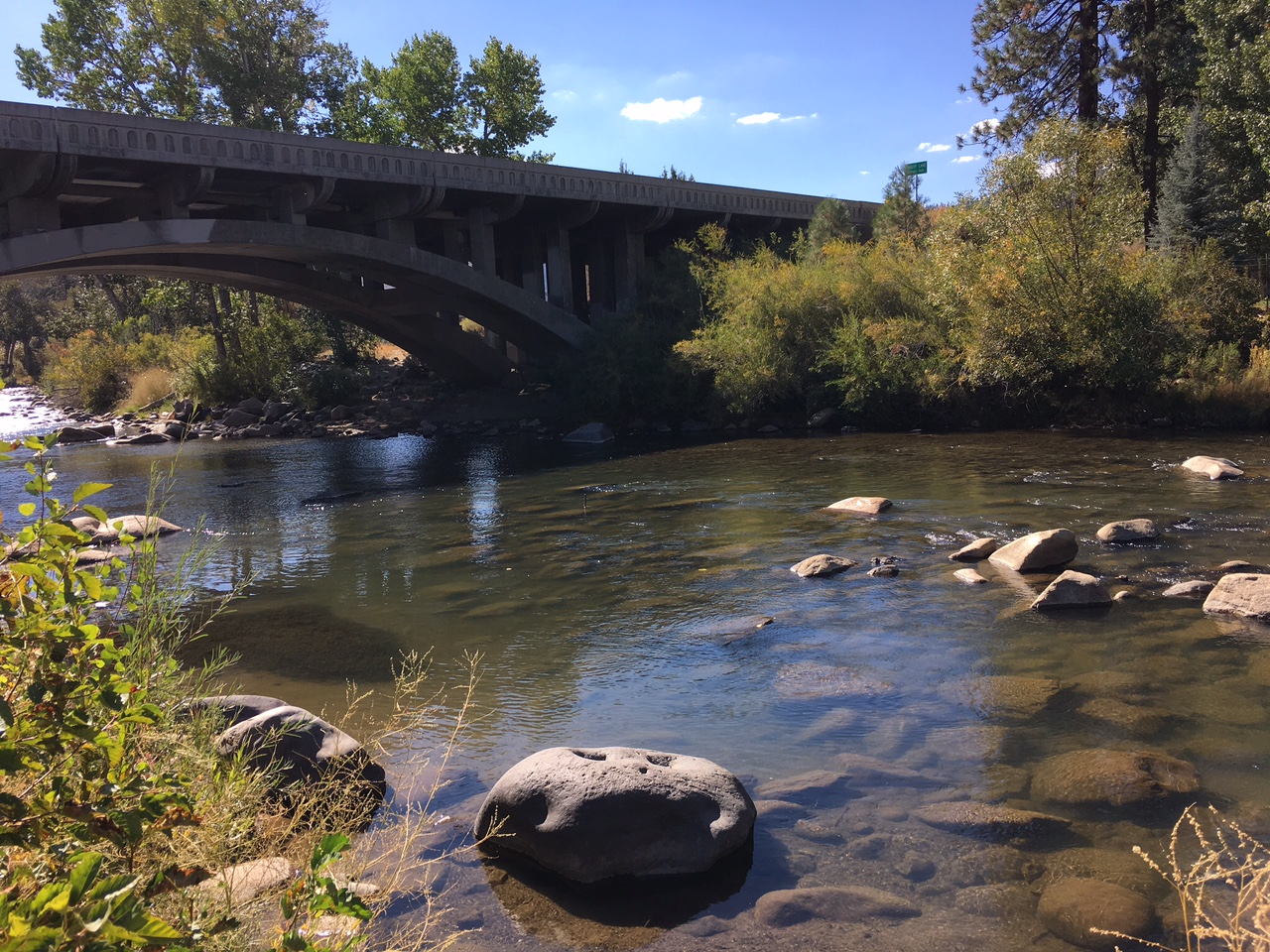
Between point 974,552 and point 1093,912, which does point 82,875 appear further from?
point 974,552

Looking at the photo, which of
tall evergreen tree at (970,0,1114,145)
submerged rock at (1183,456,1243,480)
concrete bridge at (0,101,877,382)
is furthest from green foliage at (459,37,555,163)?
submerged rock at (1183,456,1243,480)

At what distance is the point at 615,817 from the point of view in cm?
434

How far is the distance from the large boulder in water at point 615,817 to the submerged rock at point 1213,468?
11117mm

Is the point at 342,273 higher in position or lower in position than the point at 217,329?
higher

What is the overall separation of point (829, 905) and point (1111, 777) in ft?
6.21

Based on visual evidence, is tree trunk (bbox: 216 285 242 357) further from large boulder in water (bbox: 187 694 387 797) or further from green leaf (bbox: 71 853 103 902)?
green leaf (bbox: 71 853 103 902)

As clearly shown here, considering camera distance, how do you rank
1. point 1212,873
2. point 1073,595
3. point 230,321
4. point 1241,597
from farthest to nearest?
point 230,321, point 1073,595, point 1241,597, point 1212,873

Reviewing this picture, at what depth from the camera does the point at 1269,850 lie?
13.5 ft

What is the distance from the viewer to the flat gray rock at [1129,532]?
989 cm

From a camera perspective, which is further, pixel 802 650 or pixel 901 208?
pixel 901 208

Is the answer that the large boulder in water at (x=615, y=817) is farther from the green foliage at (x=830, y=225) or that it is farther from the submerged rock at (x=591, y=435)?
the green foliage at (x=830, y=225)

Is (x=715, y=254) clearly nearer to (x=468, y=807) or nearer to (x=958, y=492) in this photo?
(x=958, y=492)

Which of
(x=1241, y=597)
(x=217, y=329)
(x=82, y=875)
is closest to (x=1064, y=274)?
(x=1241, y=597)

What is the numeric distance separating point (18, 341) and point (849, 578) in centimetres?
7405
